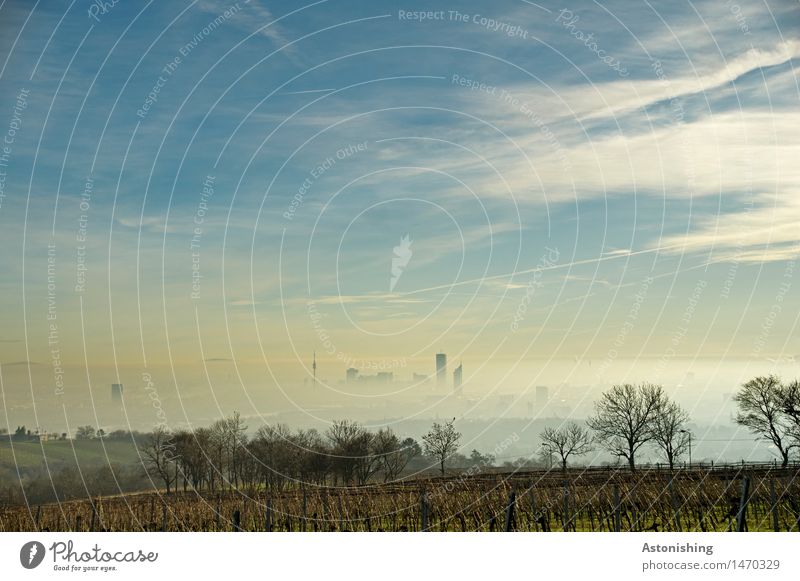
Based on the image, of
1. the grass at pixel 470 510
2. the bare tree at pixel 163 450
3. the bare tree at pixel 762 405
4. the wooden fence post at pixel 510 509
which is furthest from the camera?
the bare tree at pixel 762 405

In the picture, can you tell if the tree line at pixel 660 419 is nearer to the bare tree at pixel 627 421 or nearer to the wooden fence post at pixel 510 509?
the bare tree at pixel 627 421

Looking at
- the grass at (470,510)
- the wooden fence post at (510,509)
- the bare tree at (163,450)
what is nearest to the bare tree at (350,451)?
the grass at (470,510)

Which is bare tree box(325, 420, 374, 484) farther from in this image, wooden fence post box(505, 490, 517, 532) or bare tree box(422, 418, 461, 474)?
wooden fence post box(505, 490, 517, 532)

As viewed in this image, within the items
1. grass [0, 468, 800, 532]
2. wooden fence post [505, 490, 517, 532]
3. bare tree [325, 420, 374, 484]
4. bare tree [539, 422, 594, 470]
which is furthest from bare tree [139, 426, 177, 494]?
bare tree [539, 422, 594, 470]

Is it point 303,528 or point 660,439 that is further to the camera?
point 660,439

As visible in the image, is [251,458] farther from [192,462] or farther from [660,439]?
[660,439]

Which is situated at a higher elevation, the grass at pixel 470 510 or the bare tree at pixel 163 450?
the bare tree at pixel 163 450

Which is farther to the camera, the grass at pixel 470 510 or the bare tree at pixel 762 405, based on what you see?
the bare tree at pixel 762 405
